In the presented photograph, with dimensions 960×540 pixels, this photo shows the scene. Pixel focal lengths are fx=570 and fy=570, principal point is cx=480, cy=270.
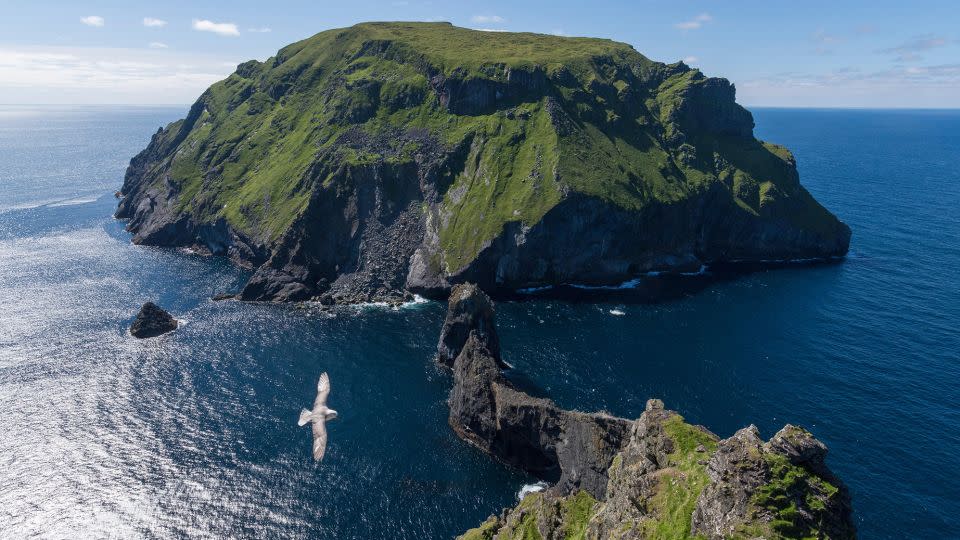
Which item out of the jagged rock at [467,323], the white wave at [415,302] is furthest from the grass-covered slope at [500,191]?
the jagged rock at [467,323]

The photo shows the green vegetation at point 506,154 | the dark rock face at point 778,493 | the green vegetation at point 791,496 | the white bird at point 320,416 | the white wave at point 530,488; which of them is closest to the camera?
the green vegetation at point 791,496

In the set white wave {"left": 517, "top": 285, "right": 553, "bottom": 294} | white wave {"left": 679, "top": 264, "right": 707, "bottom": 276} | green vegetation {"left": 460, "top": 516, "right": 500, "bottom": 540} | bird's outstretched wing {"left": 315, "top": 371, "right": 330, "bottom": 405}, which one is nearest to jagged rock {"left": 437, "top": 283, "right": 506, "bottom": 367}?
bird's outstretched wing {"left": 315, "top": 371, "right": 330, "bottom": 405}

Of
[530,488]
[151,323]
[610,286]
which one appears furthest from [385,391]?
[610,286]

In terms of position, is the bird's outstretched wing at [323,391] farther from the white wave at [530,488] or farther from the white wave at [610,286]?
the white wave at [610,286]

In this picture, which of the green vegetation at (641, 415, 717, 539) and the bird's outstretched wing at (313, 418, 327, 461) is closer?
the green vegetation at (641, 415, 717, 539)

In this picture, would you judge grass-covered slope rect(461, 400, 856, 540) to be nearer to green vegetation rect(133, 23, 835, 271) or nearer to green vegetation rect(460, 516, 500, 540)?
green vegetation rect(460, 516, 500, 540)
